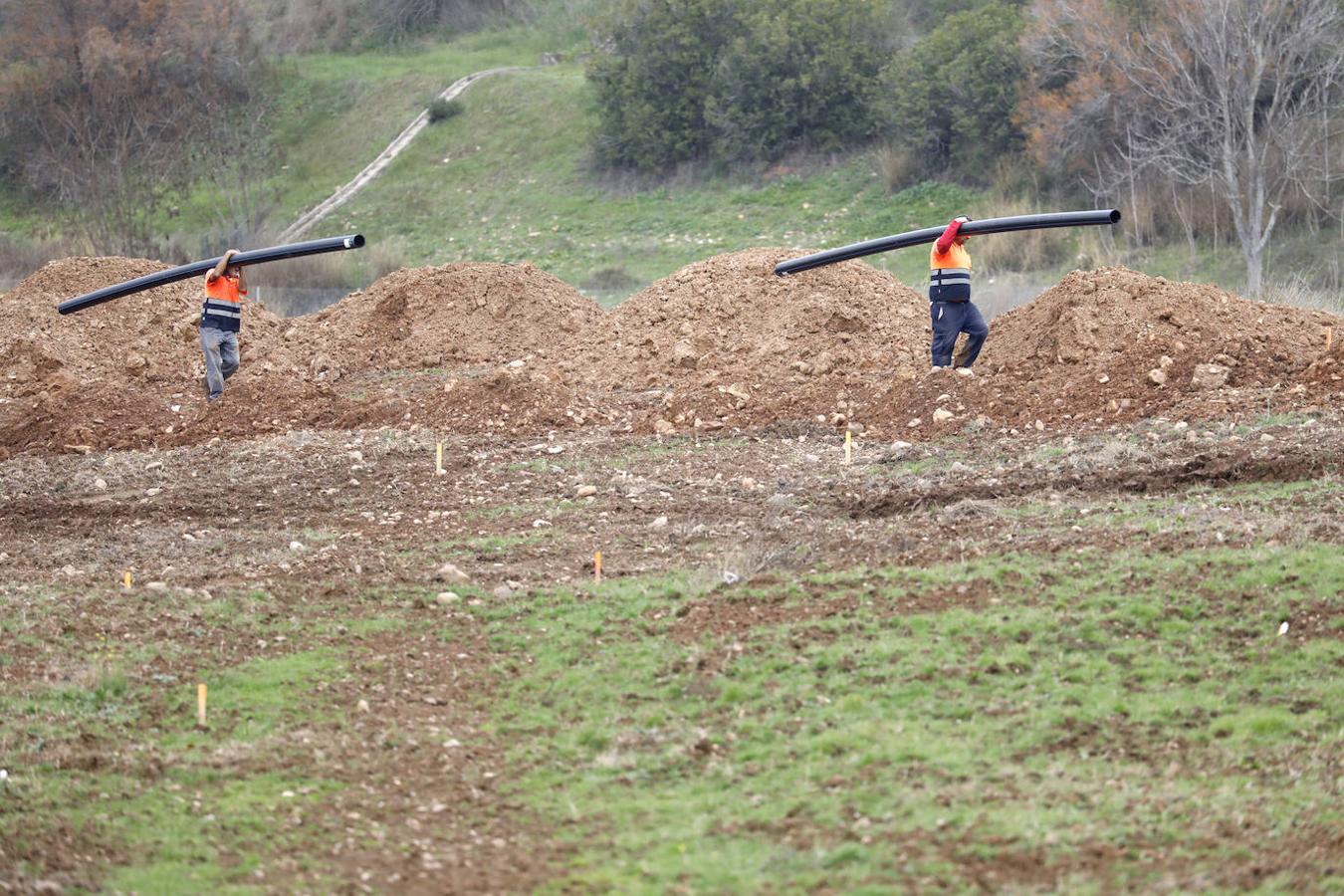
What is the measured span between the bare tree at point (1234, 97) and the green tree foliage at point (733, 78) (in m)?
10.8

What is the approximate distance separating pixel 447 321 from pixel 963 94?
2344cm

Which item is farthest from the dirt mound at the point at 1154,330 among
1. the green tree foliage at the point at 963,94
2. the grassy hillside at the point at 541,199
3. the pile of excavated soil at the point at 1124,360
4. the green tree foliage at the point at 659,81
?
the green tree foliage at the point at 659,81

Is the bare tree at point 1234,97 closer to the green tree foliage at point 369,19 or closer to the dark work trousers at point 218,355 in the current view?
the dark work trousers at point 218,355

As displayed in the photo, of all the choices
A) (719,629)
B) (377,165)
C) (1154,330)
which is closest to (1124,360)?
(1154,330)

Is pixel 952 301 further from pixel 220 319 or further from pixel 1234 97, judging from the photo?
pixel 1234 97

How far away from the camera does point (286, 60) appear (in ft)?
201

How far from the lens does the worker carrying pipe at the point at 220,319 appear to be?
62.1ft

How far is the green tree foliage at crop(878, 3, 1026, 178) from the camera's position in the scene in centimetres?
4166

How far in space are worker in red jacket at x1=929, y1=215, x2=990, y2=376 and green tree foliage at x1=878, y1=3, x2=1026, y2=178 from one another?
83.4 feet

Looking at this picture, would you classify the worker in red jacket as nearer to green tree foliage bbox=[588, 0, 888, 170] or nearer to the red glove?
the red glove

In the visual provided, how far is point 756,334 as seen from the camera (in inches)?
812

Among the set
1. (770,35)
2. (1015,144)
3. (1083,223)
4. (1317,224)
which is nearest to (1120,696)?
(1083,223)

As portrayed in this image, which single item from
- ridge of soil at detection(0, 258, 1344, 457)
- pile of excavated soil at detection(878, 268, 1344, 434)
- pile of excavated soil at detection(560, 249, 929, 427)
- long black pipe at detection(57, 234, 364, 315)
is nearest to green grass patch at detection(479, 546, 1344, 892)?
pile of excavated soil at detection(878, 268, 1344, 434)

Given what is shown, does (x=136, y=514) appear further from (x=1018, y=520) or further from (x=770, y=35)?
(x=770, y=35)
